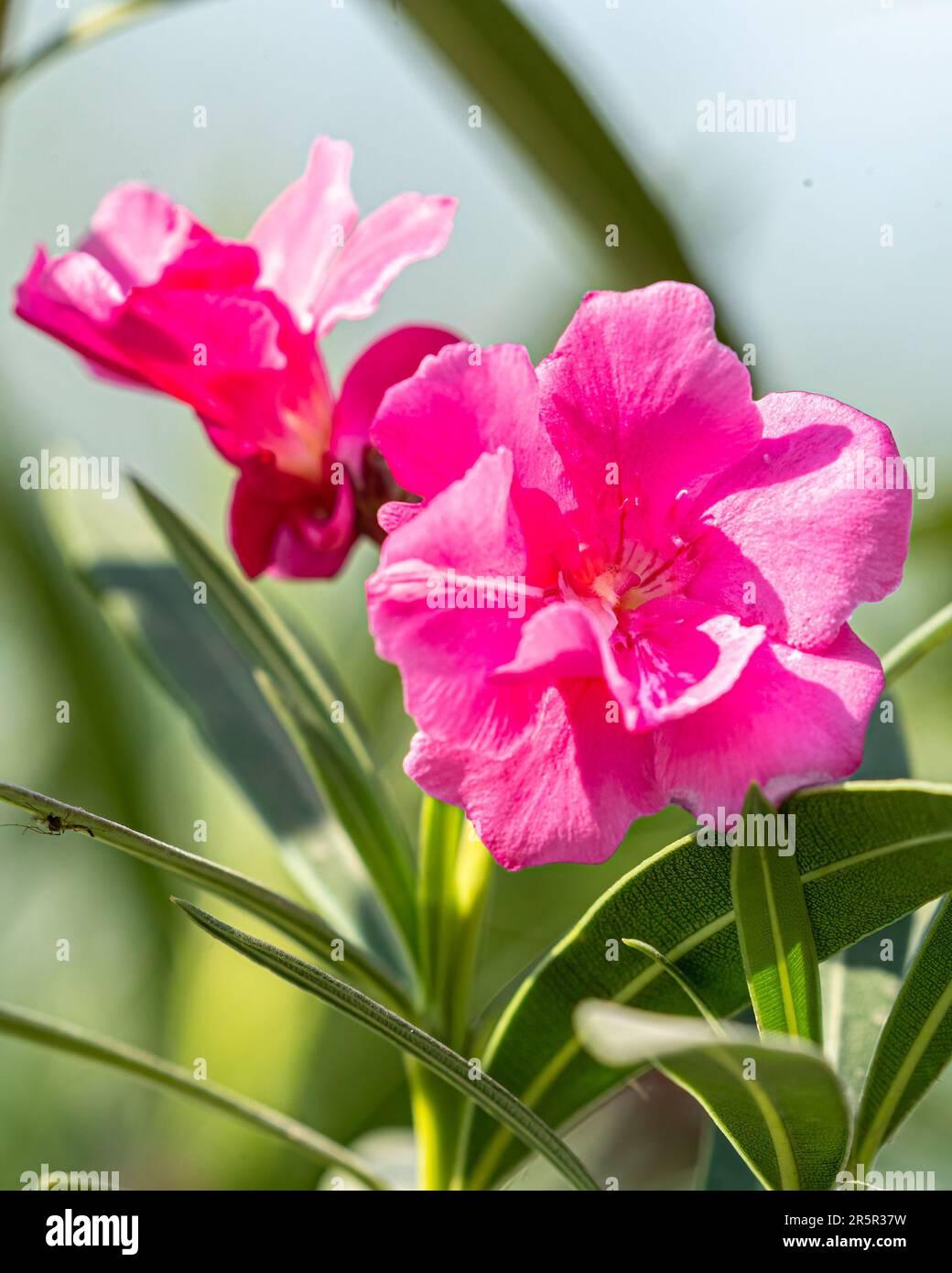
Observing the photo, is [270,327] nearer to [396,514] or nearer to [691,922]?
[396,514]

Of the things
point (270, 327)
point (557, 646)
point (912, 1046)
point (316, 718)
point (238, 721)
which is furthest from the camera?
point (238, 721)

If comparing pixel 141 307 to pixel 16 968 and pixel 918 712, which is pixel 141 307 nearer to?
pixel 918 712

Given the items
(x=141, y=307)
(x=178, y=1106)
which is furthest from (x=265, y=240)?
(x=178, y=1106)

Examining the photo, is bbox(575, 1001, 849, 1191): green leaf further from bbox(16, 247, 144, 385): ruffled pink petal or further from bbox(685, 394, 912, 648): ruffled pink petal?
bbox(16, 247, 144, 385): ruffled pink petal

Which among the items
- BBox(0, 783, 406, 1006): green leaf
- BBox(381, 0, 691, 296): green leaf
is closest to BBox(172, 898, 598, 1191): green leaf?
BBox(0, 783, 406, 1006): green leaf

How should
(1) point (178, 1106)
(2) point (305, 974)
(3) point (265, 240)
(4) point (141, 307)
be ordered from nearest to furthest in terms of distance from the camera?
(2) point (305, 974) < (4) point (141, 307) < (3) point (265, 240) < (1) point (178, 1106)

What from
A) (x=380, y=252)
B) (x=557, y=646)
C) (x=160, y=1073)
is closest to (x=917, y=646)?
(x=557, y=646)

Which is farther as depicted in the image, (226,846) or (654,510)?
(226,846)
